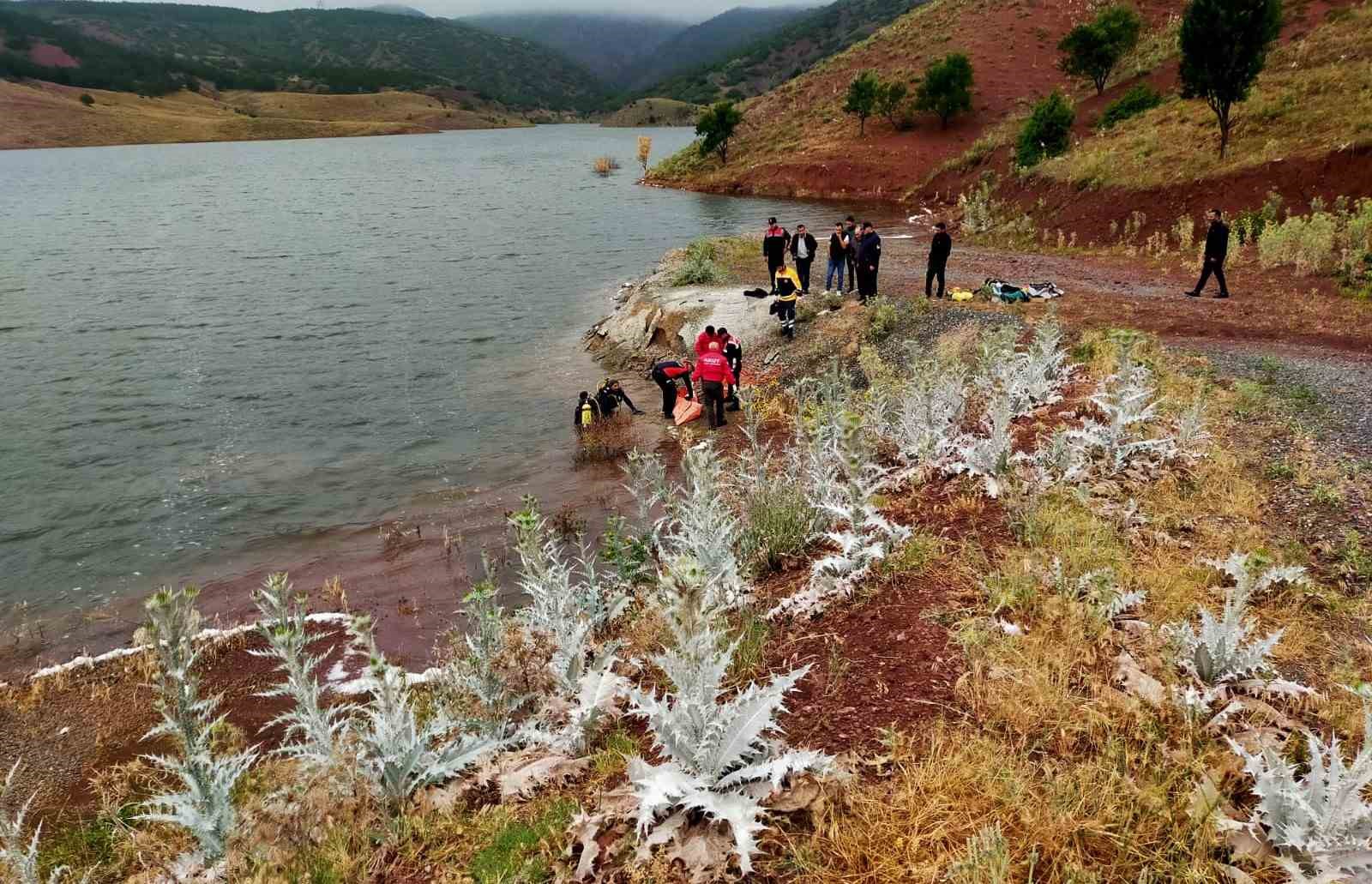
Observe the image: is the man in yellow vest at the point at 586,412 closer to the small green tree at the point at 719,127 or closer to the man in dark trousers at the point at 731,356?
the man in dark trousers at the point at 731,356

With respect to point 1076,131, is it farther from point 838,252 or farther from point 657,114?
point 657,114

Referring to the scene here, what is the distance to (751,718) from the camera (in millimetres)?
3598

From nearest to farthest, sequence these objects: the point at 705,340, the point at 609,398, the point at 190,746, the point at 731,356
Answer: the point at 190,746, the point at 705,340, the point at 731,356, the point at 609,398

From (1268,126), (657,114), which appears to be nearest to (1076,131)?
(1268,126)

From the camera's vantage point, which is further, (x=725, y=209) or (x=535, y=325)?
(x=725, y=209)

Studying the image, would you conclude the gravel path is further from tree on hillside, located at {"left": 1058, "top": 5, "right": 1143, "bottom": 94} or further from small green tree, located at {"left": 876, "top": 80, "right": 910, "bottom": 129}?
small green tree, located at {"left": 876, "top": 80, "right": 910, "bottom": 129}

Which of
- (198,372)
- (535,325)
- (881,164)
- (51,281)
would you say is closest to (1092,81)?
(881,164)

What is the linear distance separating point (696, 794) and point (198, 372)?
2024cm

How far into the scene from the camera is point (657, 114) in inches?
7362

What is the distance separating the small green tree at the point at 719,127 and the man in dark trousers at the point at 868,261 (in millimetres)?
50756

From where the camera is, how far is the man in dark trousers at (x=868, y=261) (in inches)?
656

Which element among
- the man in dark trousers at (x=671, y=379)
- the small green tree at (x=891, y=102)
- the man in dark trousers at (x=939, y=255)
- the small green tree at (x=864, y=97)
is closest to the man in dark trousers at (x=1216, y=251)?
the man in dark trousers at (x=939, y=255)

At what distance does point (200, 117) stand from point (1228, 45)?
184050 mm

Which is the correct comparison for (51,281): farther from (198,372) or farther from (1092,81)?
(1092,81)
